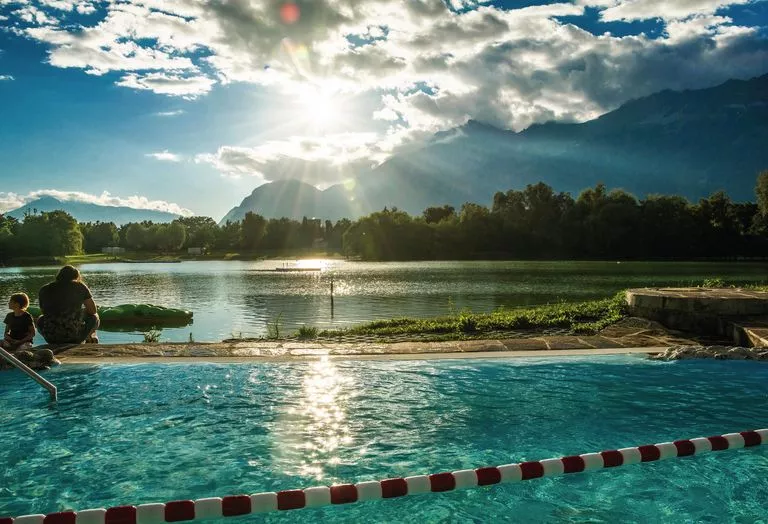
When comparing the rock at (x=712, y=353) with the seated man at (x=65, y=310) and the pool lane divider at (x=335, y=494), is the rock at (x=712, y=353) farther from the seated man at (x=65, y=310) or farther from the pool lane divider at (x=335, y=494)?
the seated man at (x=65, y=310)

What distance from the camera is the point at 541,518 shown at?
5.54 m

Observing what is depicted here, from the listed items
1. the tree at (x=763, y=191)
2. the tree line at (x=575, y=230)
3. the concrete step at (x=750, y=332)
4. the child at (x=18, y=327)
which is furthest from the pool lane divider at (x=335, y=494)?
the tree line at (x=575, y=230)

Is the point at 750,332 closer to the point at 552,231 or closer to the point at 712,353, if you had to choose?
the point at 712,353

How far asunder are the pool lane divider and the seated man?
34.5 ft

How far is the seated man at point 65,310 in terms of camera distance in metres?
13.0

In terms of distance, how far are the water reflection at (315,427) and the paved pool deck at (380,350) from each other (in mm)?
1492

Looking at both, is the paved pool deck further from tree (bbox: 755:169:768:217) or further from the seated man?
tree (bbox: 755:169:768:217)

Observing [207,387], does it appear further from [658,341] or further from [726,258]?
[726,258]

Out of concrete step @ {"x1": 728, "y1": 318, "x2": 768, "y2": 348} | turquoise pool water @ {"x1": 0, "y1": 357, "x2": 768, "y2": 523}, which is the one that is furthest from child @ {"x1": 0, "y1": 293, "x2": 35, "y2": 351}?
concrete step @ {"x1": 728, "y1": 318, "x2": 768, "y2": 348}

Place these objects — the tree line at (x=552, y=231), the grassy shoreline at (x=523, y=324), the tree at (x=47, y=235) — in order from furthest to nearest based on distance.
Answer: the tree at (x=47, y=235)
the tree line at (x=552, y=231)
the grassy shoreline at (x=523, y=324)

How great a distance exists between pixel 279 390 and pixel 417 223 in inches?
5812

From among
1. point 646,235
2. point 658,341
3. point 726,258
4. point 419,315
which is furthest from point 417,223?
point 658,341

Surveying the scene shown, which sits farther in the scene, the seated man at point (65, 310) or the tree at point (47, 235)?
the tree at point (47, 235)

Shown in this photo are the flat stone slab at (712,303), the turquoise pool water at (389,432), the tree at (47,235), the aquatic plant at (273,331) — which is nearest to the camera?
the turquoise pool water at (389,432)
